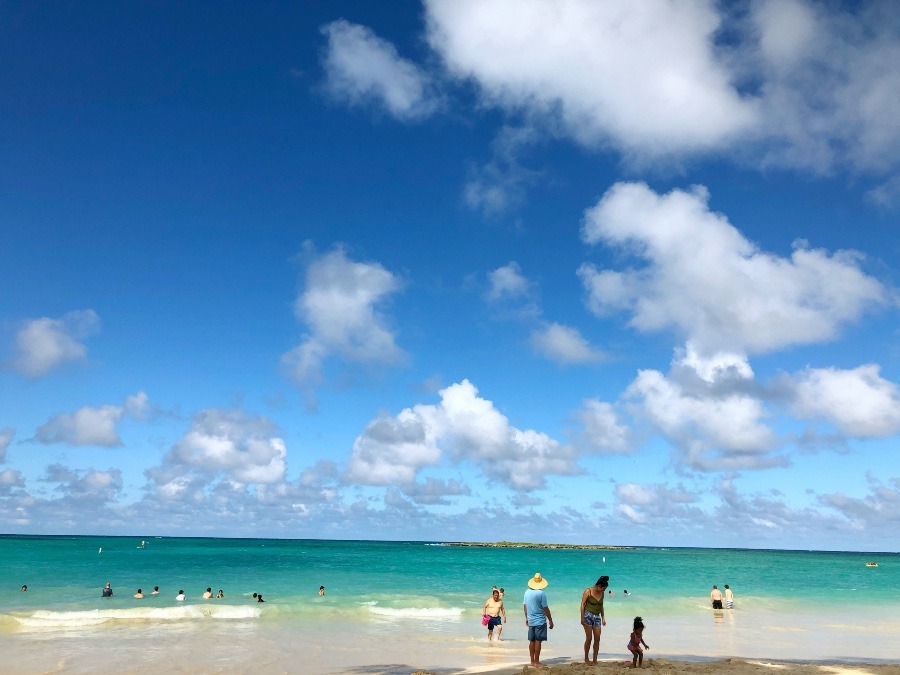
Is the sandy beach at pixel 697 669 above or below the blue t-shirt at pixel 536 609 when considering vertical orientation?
below

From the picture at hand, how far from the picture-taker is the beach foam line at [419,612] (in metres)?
31.3

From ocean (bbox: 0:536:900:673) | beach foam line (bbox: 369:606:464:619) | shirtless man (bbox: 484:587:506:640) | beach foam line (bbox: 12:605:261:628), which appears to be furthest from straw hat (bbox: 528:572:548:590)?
beach foam line (bbox: 12:605:261:628)

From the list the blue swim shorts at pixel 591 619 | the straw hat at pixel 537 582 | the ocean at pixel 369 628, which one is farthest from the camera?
the ocean at pixel 369 628

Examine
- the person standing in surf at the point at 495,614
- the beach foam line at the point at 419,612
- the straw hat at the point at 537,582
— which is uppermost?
the straw hat at the point at 537,582

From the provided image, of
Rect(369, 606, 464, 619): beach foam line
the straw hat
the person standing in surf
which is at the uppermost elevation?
the straw hat

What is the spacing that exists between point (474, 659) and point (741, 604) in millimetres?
26169

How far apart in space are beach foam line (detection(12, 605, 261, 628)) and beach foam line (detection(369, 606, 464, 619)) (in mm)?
5965

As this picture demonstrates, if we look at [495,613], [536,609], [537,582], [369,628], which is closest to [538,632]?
[536,609]

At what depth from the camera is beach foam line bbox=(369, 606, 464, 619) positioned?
3128cm

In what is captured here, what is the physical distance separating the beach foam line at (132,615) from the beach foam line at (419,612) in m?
5.96

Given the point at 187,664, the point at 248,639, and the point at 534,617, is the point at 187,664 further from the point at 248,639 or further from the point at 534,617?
the point at 534,617

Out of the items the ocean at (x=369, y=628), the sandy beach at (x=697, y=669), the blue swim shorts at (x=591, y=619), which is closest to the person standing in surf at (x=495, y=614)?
the ocean at (x=369, y=628)

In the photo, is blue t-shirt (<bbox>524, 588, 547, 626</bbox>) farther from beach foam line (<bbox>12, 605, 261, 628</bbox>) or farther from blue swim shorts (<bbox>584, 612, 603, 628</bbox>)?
beach foam line (<bbox>12, 605, 261, 628</bbox>)

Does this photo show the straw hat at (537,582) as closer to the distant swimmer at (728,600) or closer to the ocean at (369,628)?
the ocean at (369,628)
